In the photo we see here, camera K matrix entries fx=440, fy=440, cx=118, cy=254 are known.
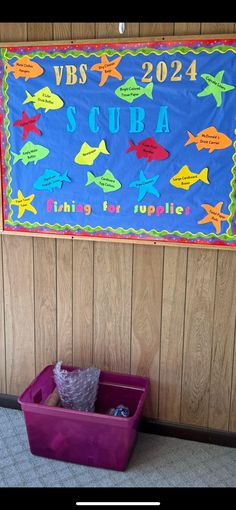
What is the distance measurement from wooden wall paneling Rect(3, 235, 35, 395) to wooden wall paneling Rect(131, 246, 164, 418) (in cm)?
54

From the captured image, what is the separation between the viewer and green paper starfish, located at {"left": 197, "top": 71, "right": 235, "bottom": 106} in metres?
1.76

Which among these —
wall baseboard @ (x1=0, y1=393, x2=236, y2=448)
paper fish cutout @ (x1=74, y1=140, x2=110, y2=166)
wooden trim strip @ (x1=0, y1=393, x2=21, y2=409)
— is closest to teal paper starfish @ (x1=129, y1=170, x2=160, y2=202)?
paper fish cutout @ (x1=74, y1=140, x2=110, y2=166)

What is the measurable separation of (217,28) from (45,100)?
785 mm

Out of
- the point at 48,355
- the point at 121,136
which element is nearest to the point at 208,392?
the point at 48,355

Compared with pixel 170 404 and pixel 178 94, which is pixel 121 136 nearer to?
pixel 178 94

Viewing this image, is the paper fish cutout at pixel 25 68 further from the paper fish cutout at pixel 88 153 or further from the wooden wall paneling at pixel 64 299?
the wooden wall paneling at pixel 64 299

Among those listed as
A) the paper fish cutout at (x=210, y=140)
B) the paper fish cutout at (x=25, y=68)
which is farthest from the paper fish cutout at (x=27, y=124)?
the paper fish cutout at (x=210, y=140)

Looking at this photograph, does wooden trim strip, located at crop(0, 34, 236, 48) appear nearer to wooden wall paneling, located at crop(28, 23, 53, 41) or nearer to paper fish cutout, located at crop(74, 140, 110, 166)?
wooden wall paneling, located at crop(28, 23, 53, 41)

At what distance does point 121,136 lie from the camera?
1.92 metres

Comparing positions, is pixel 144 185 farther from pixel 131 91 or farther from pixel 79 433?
pixel 79 433

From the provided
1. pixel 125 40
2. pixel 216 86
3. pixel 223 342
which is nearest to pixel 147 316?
pixel 223 342

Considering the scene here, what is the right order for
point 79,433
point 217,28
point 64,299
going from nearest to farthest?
1. point 217,28
2. point 79,433
3. point 64,299

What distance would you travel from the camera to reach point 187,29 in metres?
1.77

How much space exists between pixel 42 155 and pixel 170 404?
1313 mm
